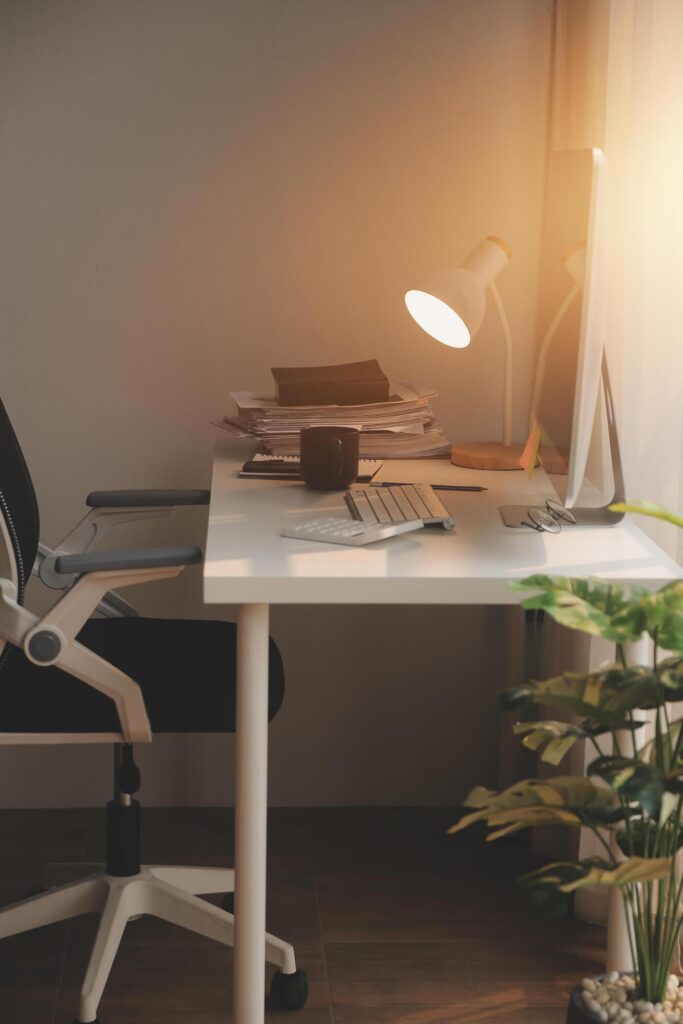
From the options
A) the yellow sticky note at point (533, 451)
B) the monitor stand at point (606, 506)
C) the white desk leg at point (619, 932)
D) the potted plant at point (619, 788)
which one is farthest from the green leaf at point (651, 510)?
the yellow sticky note at point (533, 451)

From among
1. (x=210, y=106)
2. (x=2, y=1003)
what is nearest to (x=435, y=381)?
(x=210, y=106)

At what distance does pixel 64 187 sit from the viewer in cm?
267

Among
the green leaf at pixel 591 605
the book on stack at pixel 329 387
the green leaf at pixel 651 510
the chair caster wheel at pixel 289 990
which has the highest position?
the book on stack at pixel 329 387

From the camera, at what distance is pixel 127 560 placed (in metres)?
1.80

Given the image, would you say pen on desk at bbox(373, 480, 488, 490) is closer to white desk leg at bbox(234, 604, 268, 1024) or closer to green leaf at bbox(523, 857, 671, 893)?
white desk leg at bbox(234, 604, 268, 1024)

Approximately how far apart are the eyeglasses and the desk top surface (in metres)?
0.03

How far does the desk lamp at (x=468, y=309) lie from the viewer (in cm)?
221

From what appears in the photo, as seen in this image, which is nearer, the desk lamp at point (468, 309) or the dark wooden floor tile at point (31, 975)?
the dark wooden floor tile at point (31, 975)

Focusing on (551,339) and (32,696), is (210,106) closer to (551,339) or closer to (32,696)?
(551,339)

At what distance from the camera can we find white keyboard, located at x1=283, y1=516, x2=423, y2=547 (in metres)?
1.77

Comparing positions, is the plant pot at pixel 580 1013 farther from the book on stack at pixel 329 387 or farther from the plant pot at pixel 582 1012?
the book on stack at pixel 329 387

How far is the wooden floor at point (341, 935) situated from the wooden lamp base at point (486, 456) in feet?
2.81

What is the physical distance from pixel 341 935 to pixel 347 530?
0.91m

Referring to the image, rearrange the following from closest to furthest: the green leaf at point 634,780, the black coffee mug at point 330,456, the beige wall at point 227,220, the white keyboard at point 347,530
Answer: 1. the green leaf at point 634,780
2. the white keyboard at point 347,530
3. the black coffee mug at point 330,456
4. the beige wall at point 227,220
